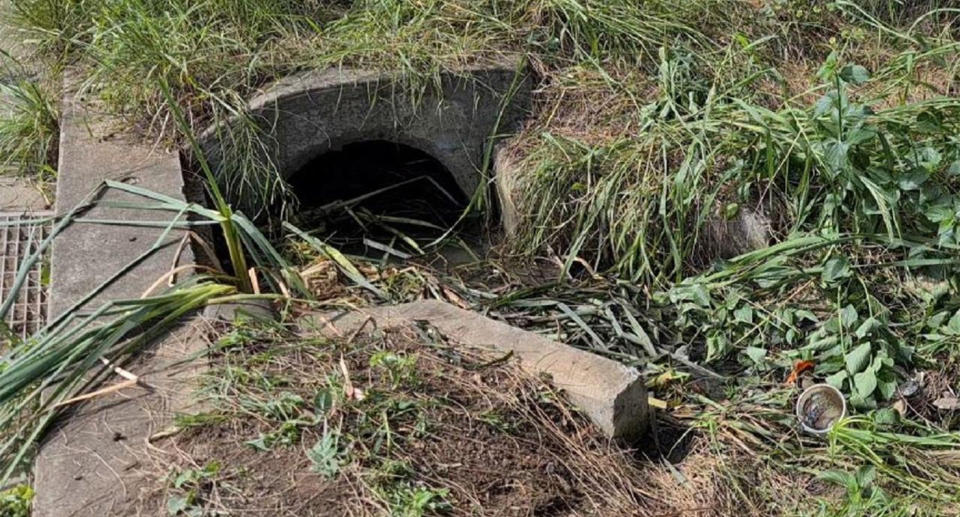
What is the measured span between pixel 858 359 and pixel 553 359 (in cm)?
101

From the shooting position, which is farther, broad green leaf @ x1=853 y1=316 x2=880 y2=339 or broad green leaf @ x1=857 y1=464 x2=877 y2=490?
broad green leaf @ x1=853 y1=316 x2=880 y2=339

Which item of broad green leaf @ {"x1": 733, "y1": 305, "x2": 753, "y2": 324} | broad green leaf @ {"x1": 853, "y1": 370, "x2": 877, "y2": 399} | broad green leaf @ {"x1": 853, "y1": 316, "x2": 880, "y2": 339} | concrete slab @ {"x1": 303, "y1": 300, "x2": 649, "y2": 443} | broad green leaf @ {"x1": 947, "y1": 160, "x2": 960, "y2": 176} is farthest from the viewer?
broad green leaf @ {"x1": 733, "y1": 305, "x2": 753, "y2": 324}

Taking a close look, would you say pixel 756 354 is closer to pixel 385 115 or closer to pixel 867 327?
pixel 867 327

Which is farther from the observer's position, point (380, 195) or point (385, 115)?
point (380, 195)

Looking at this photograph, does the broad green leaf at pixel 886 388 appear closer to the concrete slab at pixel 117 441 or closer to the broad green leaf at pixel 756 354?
the broad green leaf at pixel 756 354

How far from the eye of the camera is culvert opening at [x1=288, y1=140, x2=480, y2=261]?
5.23 metres

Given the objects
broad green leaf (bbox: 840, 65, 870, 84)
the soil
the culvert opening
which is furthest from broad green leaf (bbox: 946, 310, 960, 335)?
the culvert opening

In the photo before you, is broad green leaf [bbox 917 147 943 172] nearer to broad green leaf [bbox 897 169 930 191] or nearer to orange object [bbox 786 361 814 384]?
broad green leaf [bbox 897 169 930 191]

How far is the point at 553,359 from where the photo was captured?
11.5 feet

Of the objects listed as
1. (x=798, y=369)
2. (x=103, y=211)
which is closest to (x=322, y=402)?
(x=103, y=211)

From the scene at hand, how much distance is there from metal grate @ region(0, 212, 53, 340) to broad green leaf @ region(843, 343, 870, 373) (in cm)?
270

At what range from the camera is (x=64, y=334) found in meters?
3.32

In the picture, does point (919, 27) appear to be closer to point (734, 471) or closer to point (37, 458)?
point (734, 471)

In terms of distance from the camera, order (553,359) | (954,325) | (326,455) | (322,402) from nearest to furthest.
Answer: (326,455) → (322,402) → (553,359) → (954,325)
